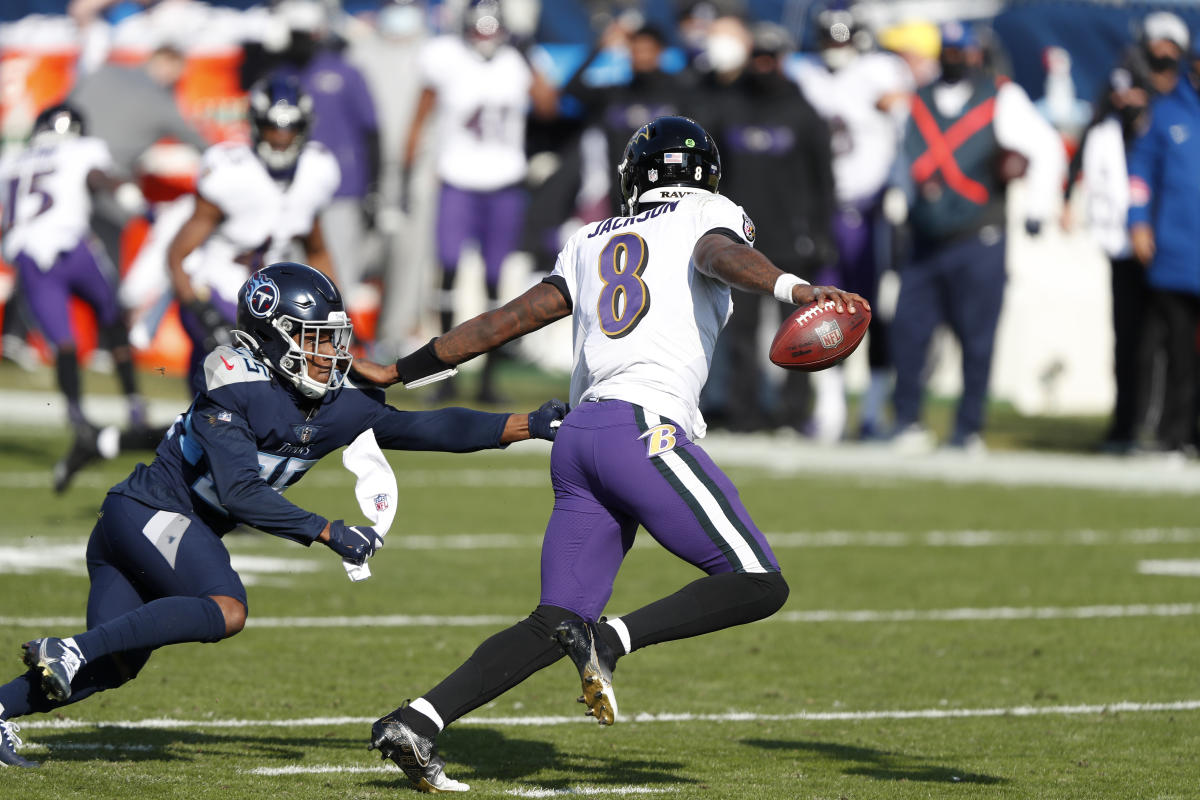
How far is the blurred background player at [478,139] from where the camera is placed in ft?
52.2

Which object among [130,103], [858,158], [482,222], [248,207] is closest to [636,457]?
[248,207]

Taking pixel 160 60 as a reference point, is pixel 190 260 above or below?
below

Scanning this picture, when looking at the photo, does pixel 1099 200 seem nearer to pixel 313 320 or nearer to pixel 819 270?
pixel 819 270

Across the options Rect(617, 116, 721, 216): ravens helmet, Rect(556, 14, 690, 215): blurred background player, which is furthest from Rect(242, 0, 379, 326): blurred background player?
Rect(617, 116, 721, 216): ravens helmet

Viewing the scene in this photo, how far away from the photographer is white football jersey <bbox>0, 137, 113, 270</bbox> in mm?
A: 12578

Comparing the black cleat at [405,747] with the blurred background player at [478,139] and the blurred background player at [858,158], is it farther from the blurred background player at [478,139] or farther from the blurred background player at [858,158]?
the blurred background player at [478,139]

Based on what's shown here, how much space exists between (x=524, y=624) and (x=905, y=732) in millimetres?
1533

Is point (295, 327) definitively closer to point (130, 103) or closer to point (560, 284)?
point (560, 284)

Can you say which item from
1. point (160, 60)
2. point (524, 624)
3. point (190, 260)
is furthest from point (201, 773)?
point (160, 60)

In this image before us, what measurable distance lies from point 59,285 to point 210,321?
312 cm

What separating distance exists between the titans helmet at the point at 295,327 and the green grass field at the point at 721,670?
1068 mm

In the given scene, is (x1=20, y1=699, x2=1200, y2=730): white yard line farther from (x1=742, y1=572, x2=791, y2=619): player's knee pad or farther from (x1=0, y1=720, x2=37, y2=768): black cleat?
(x1=742, y1=572, x2=791, y2=619): player's knee pad

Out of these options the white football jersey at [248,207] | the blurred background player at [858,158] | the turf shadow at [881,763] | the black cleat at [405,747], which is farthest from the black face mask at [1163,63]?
the black cleat at [405,747]

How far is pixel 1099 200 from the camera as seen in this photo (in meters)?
14.0
